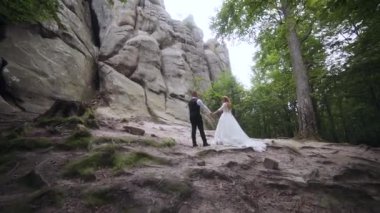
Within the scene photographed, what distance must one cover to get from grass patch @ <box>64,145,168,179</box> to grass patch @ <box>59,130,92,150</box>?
0.64 m

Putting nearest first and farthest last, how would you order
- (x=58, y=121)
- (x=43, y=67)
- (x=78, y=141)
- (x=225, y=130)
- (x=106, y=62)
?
(x=78, y=141) → (x=58, y=121) → (x=225, y=130) → (x=43, y=67) → (x=106, y=62)

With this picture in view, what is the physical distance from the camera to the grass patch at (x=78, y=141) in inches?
263

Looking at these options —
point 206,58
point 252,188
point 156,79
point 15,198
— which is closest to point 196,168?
point 252,188

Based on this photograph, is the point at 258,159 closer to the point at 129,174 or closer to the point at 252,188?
the point at 252,188

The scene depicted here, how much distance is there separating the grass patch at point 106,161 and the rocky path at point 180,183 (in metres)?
0.04

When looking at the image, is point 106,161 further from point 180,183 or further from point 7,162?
point 7,162

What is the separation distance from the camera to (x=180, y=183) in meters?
5.16

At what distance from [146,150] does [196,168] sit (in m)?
1.66

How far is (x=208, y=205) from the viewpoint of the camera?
476 cm

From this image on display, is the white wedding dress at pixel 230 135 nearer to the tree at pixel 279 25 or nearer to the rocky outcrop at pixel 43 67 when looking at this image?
the tree at pixel 279 25

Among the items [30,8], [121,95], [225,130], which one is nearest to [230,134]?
[225,130]

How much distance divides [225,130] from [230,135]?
0.87 feet

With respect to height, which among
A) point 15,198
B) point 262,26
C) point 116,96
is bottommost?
point 15,198

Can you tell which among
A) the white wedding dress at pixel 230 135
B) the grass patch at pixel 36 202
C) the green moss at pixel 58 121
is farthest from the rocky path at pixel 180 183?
the green moss at pixel 58 121
